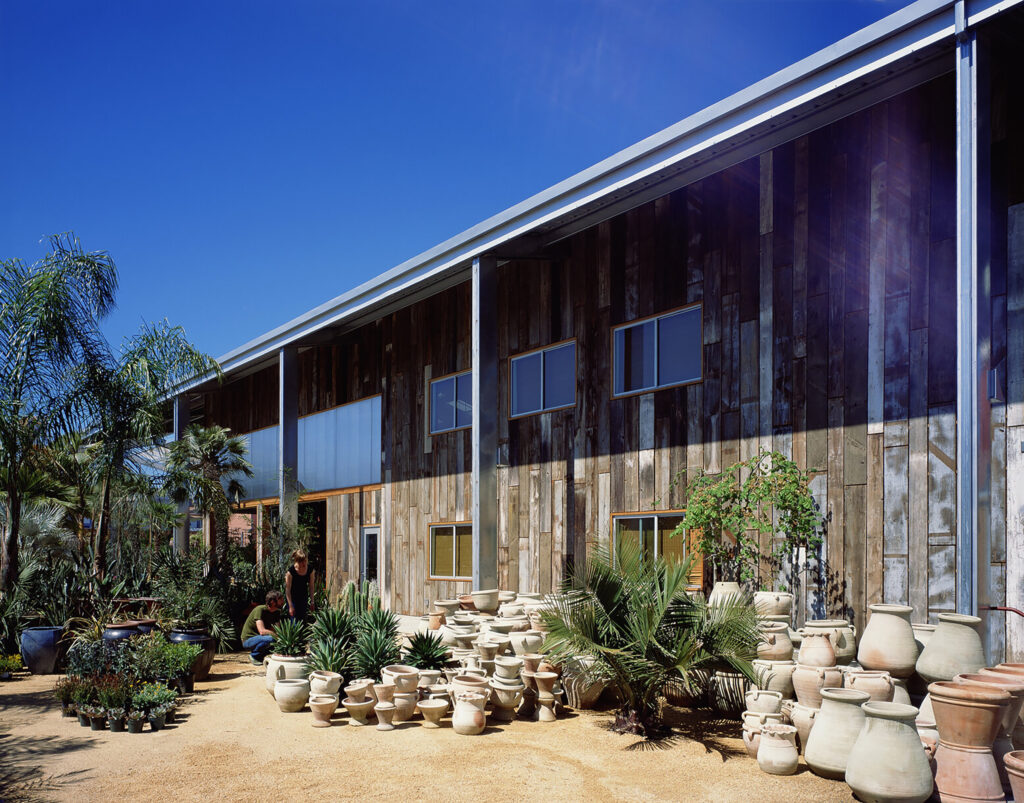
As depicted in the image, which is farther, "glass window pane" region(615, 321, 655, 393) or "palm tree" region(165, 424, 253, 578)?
"palm tree" region(165, 424, 253, 578)

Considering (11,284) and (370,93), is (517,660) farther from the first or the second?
(370,93)

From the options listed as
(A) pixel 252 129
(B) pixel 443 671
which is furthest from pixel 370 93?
(B) pixel 443 671

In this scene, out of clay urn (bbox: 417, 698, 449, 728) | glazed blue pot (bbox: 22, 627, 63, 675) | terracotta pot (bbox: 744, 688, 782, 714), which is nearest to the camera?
terracotta pot (bbox: 744, 688, 782, 714)

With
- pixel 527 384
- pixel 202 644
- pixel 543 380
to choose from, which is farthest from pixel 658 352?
pixel 202 644

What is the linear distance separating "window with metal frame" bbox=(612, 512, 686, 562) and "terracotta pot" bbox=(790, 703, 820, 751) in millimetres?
4195

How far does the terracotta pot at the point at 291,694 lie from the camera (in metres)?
9.20

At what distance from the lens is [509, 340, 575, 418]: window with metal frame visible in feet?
46.5

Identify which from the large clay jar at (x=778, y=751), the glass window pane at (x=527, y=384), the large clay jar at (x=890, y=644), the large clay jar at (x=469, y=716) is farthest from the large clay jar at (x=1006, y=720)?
the glass window pane at (x=527, y=384)

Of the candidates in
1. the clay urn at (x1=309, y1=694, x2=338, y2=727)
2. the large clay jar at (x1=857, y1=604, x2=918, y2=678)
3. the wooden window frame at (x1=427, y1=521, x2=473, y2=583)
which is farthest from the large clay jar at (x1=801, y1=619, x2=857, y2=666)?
the wooden window frame at (x1=427, y1=521, x2=473, y2=583)

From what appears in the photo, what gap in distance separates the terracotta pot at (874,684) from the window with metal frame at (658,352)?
5.11m

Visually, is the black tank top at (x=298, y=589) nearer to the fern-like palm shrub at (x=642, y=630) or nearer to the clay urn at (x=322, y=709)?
the clay urn at (x=322, y=709)

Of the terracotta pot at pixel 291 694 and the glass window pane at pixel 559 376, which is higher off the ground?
the glass window pane at pixel 559 376

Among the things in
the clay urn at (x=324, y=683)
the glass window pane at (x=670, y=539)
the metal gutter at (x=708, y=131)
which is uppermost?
the metal gutter at (x=708, y=131)

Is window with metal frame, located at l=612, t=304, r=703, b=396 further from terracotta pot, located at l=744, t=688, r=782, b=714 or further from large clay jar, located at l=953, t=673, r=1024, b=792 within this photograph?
large clay jar, located at l=953, t=673, r=1024, b=792
